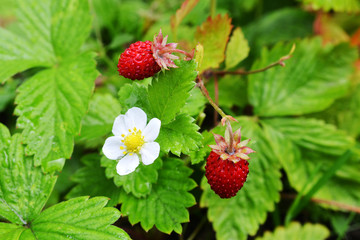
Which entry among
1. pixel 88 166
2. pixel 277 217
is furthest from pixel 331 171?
pixel 88 166

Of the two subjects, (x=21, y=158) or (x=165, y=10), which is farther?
(x=165, y=10)

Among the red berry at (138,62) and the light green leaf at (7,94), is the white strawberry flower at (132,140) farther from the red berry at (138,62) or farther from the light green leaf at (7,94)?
the light green leaf at (7,94)

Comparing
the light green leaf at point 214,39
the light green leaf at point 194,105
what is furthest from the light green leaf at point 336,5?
the light green leaf at point 194,105

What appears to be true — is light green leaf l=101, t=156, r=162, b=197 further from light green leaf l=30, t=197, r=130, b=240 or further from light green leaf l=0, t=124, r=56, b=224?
light green leaf l=0, t=124, r=56, b=224

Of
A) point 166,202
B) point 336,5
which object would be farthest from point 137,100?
point 336,5

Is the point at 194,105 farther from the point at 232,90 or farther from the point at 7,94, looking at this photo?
the point at 7,94

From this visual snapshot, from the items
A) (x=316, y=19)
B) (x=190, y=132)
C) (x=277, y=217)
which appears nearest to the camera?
(x=190, y=132)

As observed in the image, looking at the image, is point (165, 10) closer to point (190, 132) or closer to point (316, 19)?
point (316, 19)
